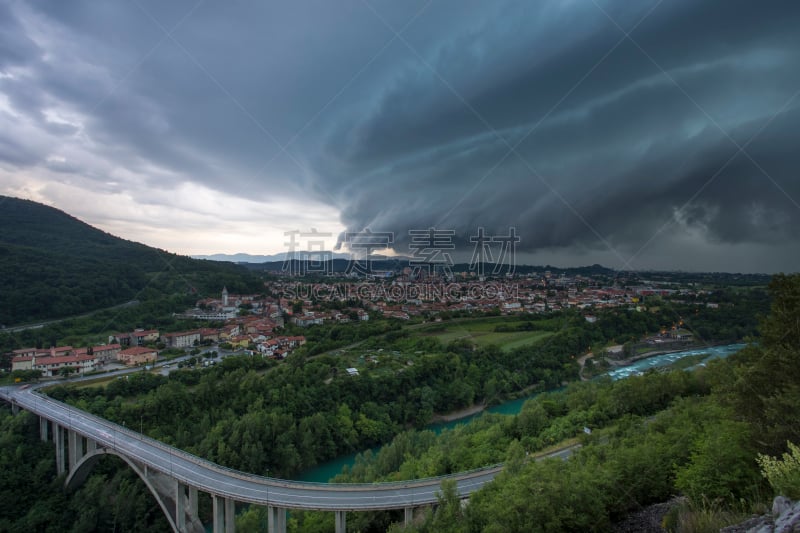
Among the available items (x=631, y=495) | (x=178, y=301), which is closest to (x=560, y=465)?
(x=631, y=495)

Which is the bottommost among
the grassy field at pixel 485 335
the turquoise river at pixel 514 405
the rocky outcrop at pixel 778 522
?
the turquoise river at pixel 514 405

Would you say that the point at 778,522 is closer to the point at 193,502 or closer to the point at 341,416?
the point at 193,502

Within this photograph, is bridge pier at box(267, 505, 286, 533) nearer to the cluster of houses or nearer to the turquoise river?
the turquoise river

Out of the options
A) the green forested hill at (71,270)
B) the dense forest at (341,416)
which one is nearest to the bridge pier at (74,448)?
the dense forest at (341,416)

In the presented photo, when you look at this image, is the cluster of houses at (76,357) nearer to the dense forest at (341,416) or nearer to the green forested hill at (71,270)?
the dense forest at (341,416)

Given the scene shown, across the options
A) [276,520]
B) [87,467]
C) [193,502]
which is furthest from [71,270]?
[276,520]

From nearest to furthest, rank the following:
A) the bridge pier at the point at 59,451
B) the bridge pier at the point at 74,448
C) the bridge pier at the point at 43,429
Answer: the bridge pier at the point at 74,448, the bridge pier at the point at 59,451, the bridge pier at the point at 43,429
